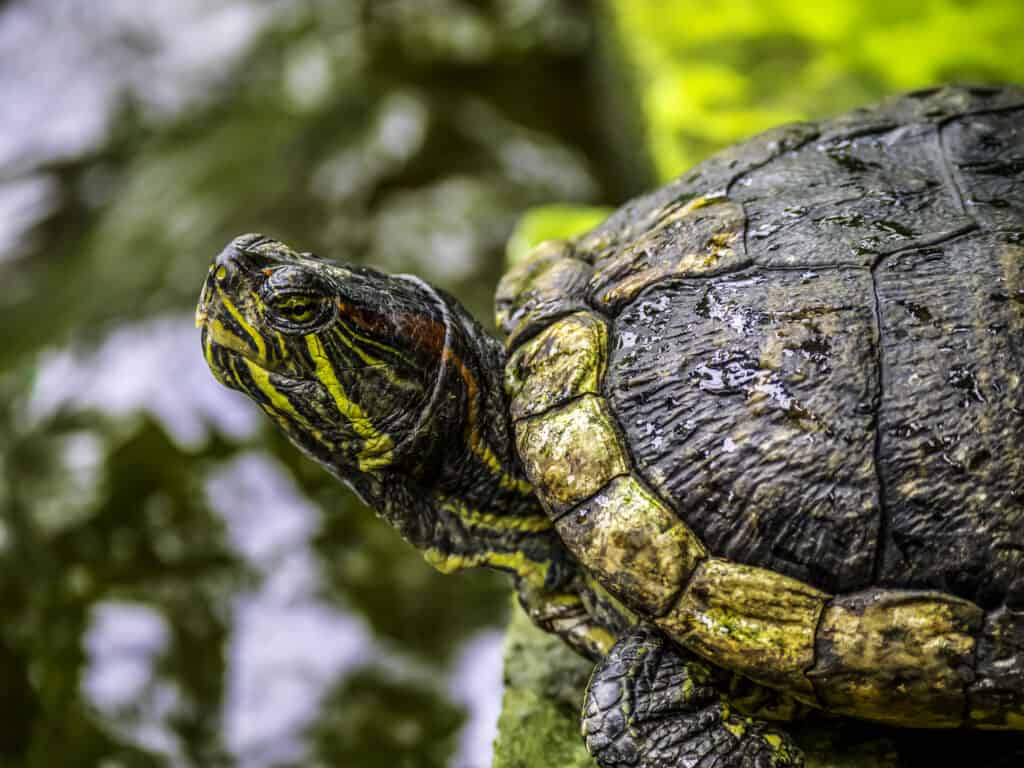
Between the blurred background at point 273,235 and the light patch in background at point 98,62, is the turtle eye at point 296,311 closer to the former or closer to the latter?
the blurred background at point 273,235

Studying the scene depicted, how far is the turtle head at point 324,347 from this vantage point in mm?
2072

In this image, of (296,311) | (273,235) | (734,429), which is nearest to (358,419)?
(296,311)

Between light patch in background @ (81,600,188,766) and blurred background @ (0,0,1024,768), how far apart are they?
1 cm

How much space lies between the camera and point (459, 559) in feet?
7.79

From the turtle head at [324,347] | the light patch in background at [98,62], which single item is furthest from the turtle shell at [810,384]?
the light patch in background at [98,62]

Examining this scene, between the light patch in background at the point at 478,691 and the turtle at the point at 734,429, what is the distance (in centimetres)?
90

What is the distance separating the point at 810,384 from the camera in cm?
195

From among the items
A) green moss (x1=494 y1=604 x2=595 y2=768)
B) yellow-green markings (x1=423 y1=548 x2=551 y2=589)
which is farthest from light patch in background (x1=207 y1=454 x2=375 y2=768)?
yellow-green markings (x1=423 y1=548 x2=551 y2=589)

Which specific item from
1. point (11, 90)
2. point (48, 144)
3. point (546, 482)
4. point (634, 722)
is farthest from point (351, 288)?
point (11, 90)

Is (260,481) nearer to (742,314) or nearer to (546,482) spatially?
(546,482)

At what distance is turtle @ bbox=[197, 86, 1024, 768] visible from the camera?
1.86m

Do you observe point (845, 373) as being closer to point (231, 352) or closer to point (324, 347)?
point (324, 347)

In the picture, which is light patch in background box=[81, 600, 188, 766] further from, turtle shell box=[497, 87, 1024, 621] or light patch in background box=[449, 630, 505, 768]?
turtle shell box=[497, 87, 1024, 621]

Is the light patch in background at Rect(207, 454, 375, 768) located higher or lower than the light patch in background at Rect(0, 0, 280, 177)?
lower
